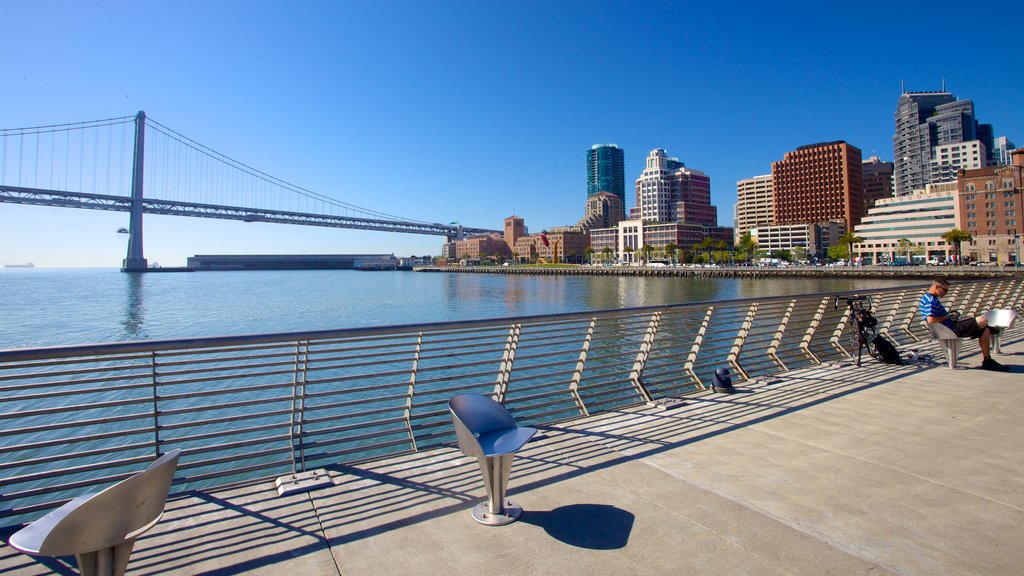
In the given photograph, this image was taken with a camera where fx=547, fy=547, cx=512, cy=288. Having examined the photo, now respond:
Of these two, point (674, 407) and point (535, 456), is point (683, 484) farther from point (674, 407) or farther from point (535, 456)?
point (674, 407)

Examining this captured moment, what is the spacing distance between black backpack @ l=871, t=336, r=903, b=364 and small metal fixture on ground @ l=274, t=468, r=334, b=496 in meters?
8.06

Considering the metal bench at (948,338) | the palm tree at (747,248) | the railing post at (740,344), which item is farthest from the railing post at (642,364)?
the palm tree at (747,248)

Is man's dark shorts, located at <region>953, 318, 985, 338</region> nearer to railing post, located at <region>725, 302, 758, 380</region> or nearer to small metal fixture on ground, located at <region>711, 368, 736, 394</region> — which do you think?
railing post, located at <region>725, 302, 758, 380</region>

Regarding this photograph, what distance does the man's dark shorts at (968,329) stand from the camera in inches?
300

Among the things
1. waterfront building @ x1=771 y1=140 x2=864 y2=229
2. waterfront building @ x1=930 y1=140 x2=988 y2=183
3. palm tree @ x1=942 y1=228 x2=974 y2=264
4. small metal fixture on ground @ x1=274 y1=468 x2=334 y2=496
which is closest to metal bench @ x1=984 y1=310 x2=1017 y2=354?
small metal fixture on ground @ x1=274 y1=468 x2=334 y2=496

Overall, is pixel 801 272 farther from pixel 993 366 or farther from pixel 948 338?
pixel 948 338

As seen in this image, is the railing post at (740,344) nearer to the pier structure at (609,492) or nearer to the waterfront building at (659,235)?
the pier structure at (609,492)

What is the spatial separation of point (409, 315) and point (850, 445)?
119 feet

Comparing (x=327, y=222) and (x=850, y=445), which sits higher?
(x=327, y=222)

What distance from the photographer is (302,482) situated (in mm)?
3900

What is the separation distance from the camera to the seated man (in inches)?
300

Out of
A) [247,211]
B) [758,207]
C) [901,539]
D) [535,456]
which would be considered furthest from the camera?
[758,207]

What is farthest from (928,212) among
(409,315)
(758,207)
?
(409,315)

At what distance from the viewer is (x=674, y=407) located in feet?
19.5
